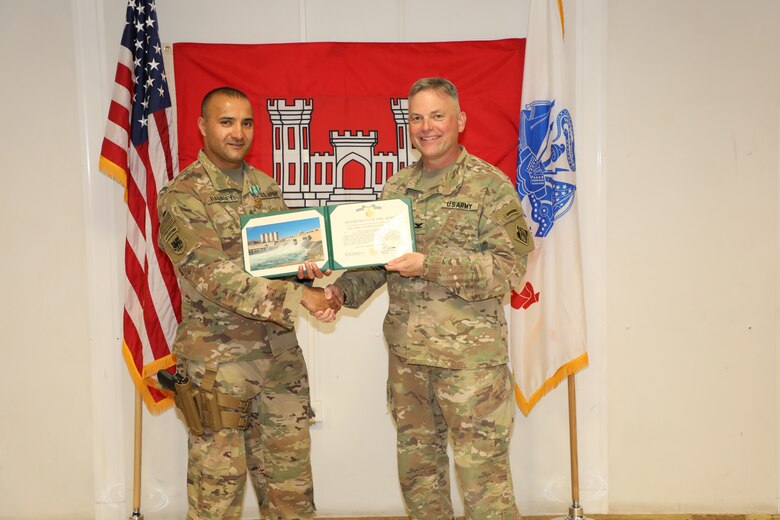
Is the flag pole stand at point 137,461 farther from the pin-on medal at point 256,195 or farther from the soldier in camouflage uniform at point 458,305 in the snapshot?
the soldier in camouflage uniform at point 458,305

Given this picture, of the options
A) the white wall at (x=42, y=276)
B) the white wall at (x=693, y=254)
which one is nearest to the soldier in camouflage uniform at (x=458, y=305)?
the white wall at (x=693, y=254)

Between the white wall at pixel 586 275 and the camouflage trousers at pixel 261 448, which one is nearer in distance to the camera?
the camouflage trousers at pixel 261 448

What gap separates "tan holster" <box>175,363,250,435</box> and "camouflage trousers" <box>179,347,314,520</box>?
26 mm

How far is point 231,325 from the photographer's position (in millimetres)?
2373

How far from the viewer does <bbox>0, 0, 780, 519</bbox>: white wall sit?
311cm

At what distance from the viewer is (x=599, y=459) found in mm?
3266

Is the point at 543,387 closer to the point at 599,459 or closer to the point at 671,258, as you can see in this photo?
the point at 599,459

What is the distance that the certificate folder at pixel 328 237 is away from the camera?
231 centimetres

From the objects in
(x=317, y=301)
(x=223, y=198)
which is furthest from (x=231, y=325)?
(x=223, y=198)

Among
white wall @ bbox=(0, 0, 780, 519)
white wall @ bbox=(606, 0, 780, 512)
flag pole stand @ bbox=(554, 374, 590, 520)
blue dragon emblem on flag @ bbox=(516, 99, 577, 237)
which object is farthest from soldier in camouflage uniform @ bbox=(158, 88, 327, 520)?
white wall @ bbox=(606, 0, 780, 512)

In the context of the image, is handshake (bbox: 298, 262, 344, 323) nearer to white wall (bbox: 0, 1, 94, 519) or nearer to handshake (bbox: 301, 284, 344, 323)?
handshake (bbox: 301, 284, 344, 323)

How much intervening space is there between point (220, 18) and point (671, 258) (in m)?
2.60

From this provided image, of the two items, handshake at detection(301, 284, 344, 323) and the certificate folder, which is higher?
the certificate folder

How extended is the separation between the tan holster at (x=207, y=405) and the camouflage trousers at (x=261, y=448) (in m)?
0.03
